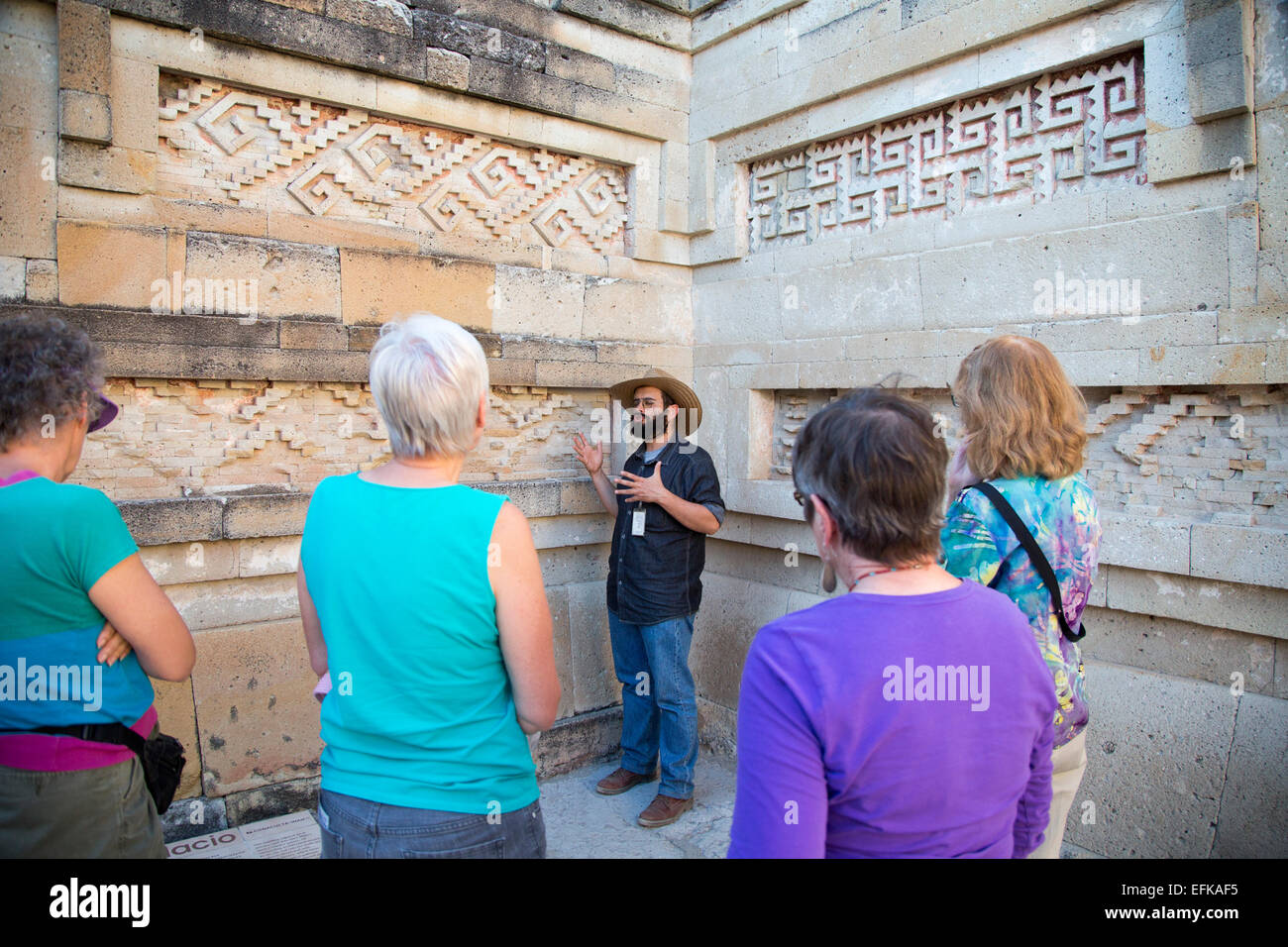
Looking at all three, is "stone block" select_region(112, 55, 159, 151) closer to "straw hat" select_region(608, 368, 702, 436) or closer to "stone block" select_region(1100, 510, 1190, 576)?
"straw hat" select_region(608, 368, 702, 436)

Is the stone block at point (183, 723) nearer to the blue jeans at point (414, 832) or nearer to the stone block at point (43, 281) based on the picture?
the stone block at point (43, 281)

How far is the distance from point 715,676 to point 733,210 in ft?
9.00

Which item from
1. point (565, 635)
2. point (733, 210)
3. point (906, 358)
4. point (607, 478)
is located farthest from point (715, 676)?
point (733, 210)

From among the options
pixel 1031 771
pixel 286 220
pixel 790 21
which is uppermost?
pixel 790 21

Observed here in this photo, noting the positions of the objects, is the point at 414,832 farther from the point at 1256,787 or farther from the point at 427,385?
the point at 1256,787

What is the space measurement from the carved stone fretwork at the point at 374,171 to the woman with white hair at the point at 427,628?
2821mm

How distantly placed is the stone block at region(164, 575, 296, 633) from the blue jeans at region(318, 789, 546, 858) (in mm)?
2354

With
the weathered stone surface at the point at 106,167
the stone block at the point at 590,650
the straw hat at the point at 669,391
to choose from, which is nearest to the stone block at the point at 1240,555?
the straw hat at the point at 669,391

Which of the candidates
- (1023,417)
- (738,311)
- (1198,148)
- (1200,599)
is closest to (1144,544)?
(1200,599)

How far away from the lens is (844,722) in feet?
4.29

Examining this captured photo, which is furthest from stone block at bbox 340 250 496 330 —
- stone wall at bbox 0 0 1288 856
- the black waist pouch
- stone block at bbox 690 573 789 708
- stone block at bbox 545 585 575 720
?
the black waist pouch

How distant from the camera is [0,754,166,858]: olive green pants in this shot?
186 cm

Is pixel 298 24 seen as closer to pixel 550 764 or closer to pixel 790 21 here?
pixel 790 21

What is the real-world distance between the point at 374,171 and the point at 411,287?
0.60 metres
